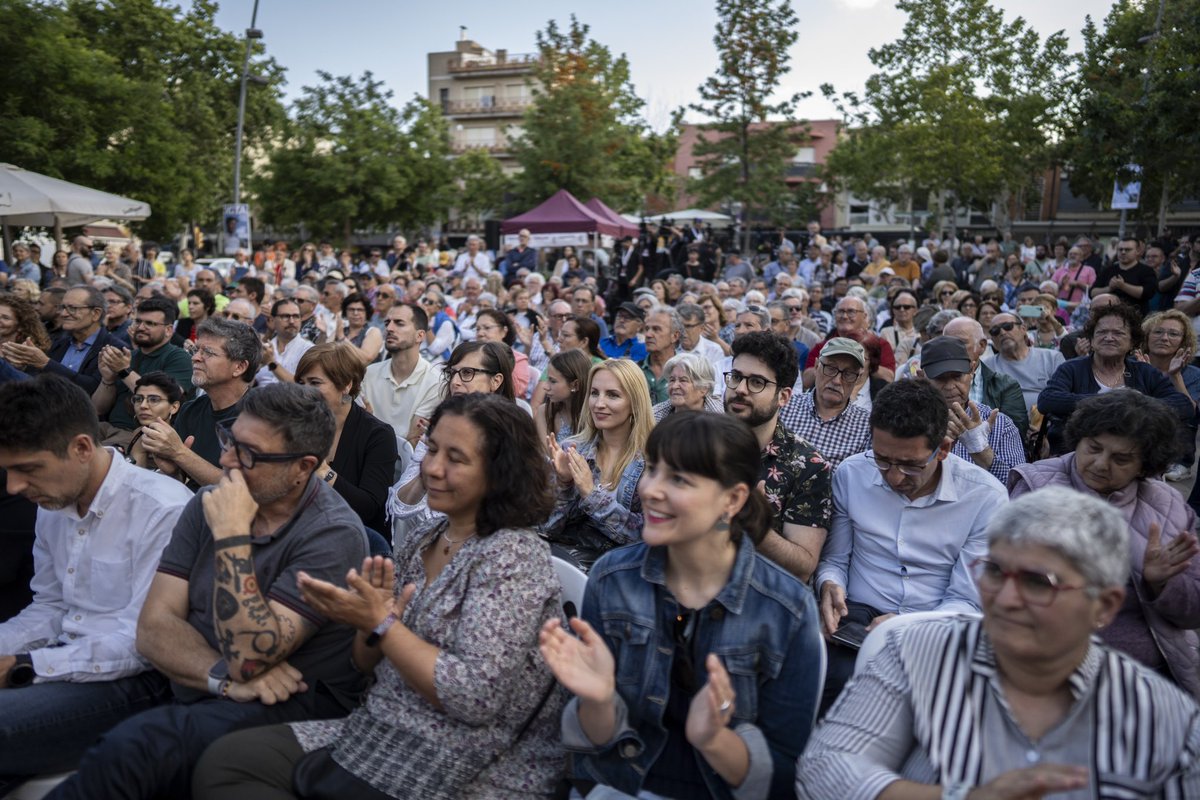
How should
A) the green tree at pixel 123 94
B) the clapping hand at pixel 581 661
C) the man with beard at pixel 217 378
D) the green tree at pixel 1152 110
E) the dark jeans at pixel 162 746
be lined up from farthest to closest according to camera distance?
1. the green tree at pixel 123 94
2. the green tree at pixel 1152 110
3. the man with beard at pixel 217 378
4. the dark jeans at pixel 162 746
5. the clapping hand at pixel 581 661

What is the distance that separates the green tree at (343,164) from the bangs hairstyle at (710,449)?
30815 millimetres

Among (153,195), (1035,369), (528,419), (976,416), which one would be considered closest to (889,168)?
(153,195)

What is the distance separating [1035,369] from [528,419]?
17.4 feet

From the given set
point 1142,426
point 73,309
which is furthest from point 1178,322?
point 73,309

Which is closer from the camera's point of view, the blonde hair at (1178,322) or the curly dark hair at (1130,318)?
the curly dark hair at (1130,318)

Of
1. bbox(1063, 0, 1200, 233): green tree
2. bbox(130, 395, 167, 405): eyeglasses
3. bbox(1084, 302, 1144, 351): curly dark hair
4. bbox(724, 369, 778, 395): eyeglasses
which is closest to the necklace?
bbox(724, 369, 778, 395): eyeglasses

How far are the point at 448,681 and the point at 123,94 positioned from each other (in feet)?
72.7

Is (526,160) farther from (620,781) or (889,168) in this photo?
(620,781)

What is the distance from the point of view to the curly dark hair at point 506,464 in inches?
103

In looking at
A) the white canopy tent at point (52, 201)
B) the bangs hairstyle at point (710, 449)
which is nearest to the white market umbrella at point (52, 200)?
the white canopy tent at point (52, 201)

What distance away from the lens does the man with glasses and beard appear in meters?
3.24

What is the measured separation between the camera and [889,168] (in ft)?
102

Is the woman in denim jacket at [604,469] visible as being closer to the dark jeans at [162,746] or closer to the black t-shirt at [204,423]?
the dark jeans at [162,746]

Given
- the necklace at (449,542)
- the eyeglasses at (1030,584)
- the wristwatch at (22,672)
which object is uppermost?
the eyeglasses at (1030,584)
